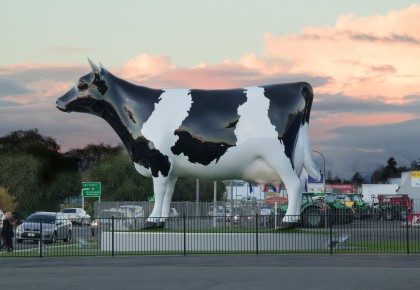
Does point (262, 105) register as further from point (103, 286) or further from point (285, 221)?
point (103, 286)

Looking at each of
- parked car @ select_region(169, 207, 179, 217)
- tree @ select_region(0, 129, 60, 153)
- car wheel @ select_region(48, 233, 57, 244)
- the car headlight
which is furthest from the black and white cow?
tree @ select_region(0, 129, 60, 153)

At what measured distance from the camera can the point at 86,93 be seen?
35406 millimetres

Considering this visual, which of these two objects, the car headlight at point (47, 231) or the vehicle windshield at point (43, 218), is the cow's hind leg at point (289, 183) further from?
the vehicle windshield at point (43, 218)

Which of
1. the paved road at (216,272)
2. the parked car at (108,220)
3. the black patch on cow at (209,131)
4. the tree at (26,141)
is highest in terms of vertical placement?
the tree at (26,141)

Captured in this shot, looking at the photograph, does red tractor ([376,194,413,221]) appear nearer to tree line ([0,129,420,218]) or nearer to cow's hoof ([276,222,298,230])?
cow's hoof ([276,222,298,230])

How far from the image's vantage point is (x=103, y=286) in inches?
818

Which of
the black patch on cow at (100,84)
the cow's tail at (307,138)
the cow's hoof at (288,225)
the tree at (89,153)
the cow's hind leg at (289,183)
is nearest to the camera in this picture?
the cow's hind leg at (289,183)

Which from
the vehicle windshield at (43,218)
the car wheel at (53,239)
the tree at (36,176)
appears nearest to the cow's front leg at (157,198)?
the car wheel at (53,239)

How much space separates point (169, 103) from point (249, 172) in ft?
12.4

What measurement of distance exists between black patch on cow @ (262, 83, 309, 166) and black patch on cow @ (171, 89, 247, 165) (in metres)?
1.08

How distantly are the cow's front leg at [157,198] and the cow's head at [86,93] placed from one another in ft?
12.1

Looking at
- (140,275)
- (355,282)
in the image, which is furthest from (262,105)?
(355,282)

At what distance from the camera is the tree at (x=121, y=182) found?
101438mm

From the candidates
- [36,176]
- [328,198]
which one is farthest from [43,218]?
[36,176]
